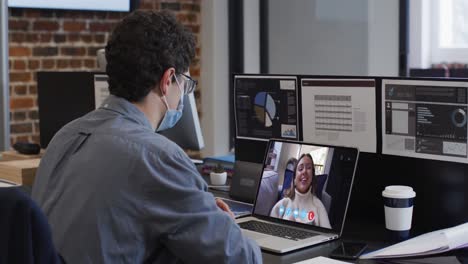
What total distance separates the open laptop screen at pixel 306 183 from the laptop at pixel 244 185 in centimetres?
20

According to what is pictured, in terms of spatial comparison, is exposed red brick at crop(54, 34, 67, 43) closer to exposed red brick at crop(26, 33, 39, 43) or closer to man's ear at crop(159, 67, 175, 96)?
exposed red brick at crop(26, 33, 39, 43)

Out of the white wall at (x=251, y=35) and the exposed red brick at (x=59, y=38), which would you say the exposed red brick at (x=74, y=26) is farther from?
the white wall at (x=251, y=35)

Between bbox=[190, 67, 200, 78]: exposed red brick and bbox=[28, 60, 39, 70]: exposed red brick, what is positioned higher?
bbox=[28, 60, 39, 70]: exposed red brick

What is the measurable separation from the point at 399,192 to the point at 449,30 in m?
2.69

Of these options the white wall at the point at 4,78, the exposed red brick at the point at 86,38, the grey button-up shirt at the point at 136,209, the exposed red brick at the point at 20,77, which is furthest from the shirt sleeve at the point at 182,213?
the exposed red brick at the point at 86,38

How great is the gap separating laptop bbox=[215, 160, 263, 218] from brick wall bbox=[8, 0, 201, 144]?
2.27 m

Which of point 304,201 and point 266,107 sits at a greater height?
point 266,107

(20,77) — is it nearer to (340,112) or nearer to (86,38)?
(86,38)

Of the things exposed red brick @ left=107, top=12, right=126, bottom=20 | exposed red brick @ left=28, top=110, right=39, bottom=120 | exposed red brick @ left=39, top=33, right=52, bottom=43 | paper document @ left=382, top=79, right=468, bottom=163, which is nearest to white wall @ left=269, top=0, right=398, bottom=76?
exposed red brick @ left=107, top=12, right=126, bottom=20

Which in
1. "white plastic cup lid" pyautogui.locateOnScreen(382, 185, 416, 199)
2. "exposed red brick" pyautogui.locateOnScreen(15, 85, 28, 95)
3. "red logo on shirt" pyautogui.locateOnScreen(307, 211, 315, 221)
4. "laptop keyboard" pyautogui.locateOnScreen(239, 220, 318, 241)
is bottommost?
"laptop keyboard" pyautogui.locateOnScreen(239, 220, 318, 241)

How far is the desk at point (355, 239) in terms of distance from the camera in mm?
1939

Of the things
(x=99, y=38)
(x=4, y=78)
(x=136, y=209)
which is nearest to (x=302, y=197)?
(x=136, y=209)

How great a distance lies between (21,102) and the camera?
14.9ft

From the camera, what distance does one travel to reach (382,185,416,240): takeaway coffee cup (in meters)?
2.10
